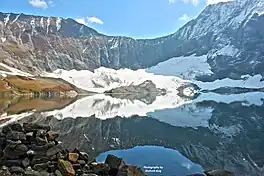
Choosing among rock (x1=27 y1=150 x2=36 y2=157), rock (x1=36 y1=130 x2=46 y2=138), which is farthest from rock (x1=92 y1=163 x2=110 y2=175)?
rock (x1=36 y1=130 x2=46 y2=138)

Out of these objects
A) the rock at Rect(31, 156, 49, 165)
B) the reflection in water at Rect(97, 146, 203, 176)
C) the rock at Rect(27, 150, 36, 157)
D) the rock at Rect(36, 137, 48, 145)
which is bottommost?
the reflection in water at Rect(97, 146, 203, 176)

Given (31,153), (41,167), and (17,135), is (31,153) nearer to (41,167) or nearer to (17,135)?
(17,135)

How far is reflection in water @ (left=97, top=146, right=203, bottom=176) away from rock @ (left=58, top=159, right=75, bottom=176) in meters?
8.86

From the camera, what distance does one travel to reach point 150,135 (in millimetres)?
49625

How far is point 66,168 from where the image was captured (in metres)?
19.8

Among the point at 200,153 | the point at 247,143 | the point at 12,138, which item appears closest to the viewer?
the point at 12,138

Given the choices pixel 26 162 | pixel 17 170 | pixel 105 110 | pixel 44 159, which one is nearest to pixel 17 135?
pixel 26 162

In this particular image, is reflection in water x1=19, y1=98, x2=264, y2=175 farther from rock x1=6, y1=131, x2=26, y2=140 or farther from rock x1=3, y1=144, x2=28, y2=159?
rock x1=3, y1=144, x2=28, y2=159

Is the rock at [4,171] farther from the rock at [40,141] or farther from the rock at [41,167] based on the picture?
the rock at [40,141]

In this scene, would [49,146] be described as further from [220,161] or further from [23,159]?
[220,161]

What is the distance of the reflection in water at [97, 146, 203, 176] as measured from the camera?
28.3 metres

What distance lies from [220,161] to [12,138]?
62.0 feet

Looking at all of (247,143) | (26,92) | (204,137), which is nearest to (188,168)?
(247,143)

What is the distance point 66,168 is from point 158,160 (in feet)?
45.3
